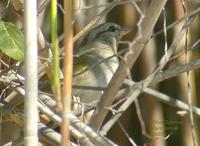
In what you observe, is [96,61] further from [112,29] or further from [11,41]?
[11,41]

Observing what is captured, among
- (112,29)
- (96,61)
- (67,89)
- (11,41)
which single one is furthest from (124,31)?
(67,89)

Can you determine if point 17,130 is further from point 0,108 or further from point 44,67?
point 44,67

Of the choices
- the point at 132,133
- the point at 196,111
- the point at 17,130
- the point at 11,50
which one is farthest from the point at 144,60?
the point at 11,50

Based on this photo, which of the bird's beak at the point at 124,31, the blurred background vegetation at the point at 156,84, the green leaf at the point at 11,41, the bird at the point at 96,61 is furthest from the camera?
the bird's beak at the point at 124,31

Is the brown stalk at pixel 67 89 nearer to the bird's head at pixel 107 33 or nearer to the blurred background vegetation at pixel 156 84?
the blurred background vegetation at pixel 156 84

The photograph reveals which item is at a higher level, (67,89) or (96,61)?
(96,61)

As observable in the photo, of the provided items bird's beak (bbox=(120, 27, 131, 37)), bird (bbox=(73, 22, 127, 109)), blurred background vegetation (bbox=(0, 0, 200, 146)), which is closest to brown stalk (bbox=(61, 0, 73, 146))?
bird (bbox=(73, 22, 127, 109))

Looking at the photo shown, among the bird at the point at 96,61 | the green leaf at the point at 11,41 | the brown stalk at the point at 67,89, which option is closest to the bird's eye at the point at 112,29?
the bird at the point at 96,61

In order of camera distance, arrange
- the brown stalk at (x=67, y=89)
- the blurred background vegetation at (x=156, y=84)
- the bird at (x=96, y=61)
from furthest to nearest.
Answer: the blurred background vegetation at (x=156, y=84), the bird at (x=96, y=61), the brown stalk at (x=67, y=89)
